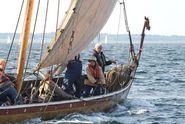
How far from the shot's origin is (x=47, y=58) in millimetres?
17172

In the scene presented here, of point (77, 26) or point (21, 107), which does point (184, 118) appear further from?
point (21, 107)

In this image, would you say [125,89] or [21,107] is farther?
[125,89]

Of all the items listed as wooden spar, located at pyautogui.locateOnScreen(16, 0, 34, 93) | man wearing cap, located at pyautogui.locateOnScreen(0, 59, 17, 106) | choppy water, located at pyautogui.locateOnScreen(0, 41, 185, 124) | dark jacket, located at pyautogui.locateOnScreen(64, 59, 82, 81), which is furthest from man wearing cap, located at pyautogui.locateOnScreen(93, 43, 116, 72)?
man wearing cap, located at pyautogui.locateOnScreen(0, 59, 17, 106)

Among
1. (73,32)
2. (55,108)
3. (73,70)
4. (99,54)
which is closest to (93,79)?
(73,70)

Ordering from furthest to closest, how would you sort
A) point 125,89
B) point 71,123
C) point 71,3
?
point 125,89
point 71,3
point 71,123

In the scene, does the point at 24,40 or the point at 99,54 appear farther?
the point at 99,54

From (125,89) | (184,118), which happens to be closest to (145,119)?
(184,118)

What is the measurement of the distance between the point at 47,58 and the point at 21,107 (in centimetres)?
240

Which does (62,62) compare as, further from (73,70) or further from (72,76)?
(72,76)

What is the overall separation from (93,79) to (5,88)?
4.01 metres

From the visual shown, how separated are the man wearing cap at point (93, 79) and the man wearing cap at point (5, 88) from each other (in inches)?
142

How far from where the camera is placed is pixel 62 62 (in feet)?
58.4

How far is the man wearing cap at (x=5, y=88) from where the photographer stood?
51.1 ft

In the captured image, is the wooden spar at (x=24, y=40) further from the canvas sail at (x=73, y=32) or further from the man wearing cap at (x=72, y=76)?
the man wearing cap at (x=72, y=76)
